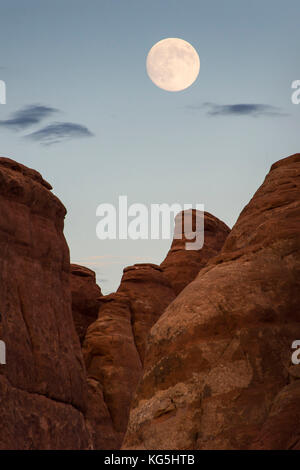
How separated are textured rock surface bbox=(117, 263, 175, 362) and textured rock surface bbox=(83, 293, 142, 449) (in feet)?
2.68

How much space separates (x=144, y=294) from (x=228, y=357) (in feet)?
119

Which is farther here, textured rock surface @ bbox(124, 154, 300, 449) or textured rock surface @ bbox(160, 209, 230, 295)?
textured rock surface @ bbox(160, 209, 230, 295)

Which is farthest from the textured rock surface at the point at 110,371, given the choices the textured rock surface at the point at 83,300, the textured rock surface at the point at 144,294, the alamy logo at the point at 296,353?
the alamy logo at the point at 296,353

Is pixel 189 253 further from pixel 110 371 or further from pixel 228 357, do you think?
pixel 228 357

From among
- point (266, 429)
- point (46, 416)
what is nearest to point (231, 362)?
point (266, 429)

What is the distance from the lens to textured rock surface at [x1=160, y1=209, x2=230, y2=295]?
56.2m

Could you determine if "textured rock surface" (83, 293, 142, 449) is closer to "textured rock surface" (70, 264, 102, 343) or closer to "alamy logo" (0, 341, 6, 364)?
"textured rock surface" (70, 264, 102, 343)

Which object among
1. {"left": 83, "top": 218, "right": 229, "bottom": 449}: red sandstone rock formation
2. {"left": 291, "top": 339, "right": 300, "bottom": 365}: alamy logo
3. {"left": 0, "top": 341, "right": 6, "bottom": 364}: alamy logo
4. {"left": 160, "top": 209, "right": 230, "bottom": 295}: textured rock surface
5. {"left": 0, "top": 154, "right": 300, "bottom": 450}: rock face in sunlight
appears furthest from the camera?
{"left": 160, "top": 209, "right": 230, "bottom": 295}: textured rock surface

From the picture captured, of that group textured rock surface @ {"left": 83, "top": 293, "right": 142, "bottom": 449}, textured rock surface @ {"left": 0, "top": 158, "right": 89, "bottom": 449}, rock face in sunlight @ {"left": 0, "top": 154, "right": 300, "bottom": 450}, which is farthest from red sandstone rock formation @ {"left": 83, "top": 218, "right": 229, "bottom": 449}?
rock face in sunlight @ {"left": 0, "top": 154, "right": 300, "bottom": 450}

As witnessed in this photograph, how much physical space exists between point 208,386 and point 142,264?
129 feet

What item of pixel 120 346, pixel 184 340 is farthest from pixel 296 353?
pixel 120 346

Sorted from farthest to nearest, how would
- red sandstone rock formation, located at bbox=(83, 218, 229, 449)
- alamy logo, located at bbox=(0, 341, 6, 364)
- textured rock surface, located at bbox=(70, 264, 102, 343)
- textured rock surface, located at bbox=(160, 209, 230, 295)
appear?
textured rock surface, located at bbox=(160, 209, 230, 295), textured rock surface, located at bbox=(70, 264, 102, 343), red sandstone rock formation, located at bbox=(83, 218, 229, 449), alamy logo, located at bbox=(0, 341, 6, 364)

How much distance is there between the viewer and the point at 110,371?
42.8 meters
